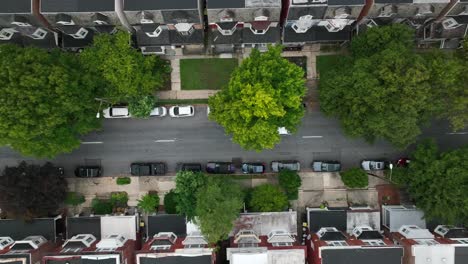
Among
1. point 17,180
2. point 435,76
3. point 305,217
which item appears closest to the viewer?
point 435,76

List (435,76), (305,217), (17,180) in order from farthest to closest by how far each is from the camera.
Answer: (305,217)
(17,180)
(435,76)

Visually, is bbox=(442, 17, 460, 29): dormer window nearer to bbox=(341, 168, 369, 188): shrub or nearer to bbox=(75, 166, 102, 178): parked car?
bbox=(341, 168, 369, 188): shrub

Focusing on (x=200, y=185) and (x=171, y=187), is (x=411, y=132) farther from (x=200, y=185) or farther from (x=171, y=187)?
(x=171, y=187)

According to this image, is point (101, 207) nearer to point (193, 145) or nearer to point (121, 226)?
point (121, 226)

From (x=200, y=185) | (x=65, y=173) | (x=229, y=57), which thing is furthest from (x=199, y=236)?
(x=229, y=57)

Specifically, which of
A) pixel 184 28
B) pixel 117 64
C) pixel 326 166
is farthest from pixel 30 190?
pixel 326 166
